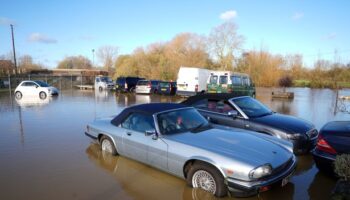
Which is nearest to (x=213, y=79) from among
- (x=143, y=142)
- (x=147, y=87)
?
(x=147, y=87)

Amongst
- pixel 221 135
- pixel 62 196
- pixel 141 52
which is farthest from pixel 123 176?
pixel 141 52

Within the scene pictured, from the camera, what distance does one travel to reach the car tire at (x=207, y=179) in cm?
399

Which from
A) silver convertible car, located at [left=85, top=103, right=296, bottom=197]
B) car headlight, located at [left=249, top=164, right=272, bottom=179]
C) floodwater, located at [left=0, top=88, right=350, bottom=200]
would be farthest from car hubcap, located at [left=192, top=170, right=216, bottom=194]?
car headlight, located at [left=249, top=164, right=272, bottom=179]

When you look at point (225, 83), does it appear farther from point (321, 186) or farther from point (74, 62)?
point (74, 62)

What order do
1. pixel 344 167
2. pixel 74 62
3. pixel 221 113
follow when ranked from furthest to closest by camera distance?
pixel 74 62 → pixel 221 113 → pixel 344 167

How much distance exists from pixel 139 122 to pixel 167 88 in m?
18.2

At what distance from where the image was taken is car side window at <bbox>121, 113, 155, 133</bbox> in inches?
205

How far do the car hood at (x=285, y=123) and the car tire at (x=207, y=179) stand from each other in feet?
9.45

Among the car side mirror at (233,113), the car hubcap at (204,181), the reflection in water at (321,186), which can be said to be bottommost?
the reflection in water at (321,186)

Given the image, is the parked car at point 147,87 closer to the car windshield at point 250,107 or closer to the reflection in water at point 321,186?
the car windshield at point 250,107

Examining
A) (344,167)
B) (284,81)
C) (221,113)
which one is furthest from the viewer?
(284,81)

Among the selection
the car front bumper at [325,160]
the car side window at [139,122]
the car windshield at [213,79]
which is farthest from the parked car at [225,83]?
the car side window at [139,122]

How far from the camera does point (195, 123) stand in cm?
543

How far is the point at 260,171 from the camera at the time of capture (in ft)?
12.4
